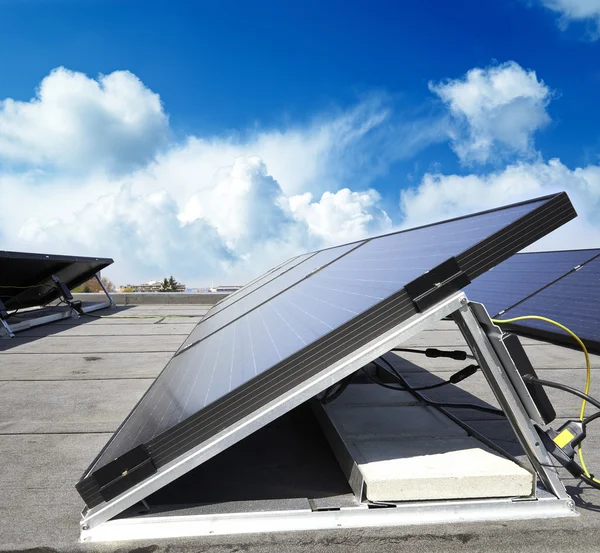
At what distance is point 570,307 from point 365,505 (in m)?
6.96

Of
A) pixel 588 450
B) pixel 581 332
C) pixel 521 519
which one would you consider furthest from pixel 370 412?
pixel 581 332

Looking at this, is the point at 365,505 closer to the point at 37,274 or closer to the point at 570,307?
the point at 570,307

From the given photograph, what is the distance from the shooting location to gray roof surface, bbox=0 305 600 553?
241cm

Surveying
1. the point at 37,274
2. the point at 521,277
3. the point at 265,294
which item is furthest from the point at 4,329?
the point at 521,277

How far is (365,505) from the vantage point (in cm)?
262

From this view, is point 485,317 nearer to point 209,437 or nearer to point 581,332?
point 209,437

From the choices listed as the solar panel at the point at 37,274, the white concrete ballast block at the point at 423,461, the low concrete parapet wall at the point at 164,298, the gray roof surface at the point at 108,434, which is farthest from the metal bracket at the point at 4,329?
the white concrete ballast block at the point at 423,461

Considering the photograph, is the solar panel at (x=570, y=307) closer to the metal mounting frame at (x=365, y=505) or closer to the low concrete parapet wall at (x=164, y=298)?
the metal mounting frame at (x=365, y=505)

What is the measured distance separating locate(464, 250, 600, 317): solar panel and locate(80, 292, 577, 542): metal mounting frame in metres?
6.44

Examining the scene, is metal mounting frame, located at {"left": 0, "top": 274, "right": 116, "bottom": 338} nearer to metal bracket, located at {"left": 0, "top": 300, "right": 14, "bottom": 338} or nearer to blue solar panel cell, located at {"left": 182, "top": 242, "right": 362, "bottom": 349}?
metal bracket, located at {"left": 0, "top": 300, "right": 14, "bottom": 338}

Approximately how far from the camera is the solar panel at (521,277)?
31.3ft

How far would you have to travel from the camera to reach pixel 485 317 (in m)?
2.53

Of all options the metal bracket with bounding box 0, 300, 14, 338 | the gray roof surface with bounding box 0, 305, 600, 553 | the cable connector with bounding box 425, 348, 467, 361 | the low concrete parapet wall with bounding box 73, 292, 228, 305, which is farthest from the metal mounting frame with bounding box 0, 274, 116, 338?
the cable connector with bounding box 425, 348, 467, 361

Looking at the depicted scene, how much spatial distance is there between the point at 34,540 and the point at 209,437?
1080mm
